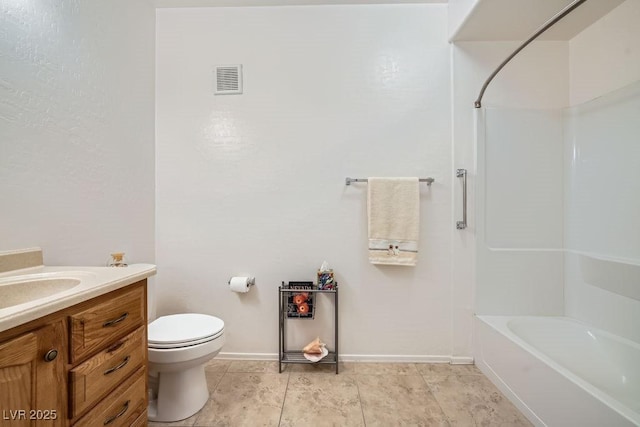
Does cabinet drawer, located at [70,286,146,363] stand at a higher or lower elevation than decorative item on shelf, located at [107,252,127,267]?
lower

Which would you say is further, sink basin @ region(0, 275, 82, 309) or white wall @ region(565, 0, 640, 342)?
white wall @ region(565, 0, 640, 342)

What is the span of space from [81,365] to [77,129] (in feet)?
3.67

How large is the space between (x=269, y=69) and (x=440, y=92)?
1.16 m

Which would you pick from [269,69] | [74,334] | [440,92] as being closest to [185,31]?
[269,69]

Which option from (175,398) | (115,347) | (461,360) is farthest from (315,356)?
(115,347)

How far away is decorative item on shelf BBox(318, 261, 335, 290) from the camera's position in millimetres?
1657

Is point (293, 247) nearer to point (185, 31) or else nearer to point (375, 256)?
point (375, 256)

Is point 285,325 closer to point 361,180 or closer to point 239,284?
point 239,284

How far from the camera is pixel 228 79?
1.78 meters

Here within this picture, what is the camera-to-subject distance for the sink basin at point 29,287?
848 millimetres

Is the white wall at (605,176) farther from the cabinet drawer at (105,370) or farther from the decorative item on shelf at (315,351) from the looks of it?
the cabinet drawer at (105,370)

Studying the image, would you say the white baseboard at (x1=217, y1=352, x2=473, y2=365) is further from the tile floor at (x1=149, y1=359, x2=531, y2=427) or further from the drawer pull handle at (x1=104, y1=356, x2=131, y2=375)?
the drawer pull handle at (x1=104, y1=356, x2=131, y2=375)

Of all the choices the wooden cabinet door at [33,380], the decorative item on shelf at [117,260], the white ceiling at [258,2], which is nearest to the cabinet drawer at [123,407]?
the wooden cabinet door at [33,380]

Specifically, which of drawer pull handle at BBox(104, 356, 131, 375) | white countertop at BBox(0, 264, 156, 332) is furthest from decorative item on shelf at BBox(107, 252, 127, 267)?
drawer pull handle at BBox(104, 356, 131, 375)
